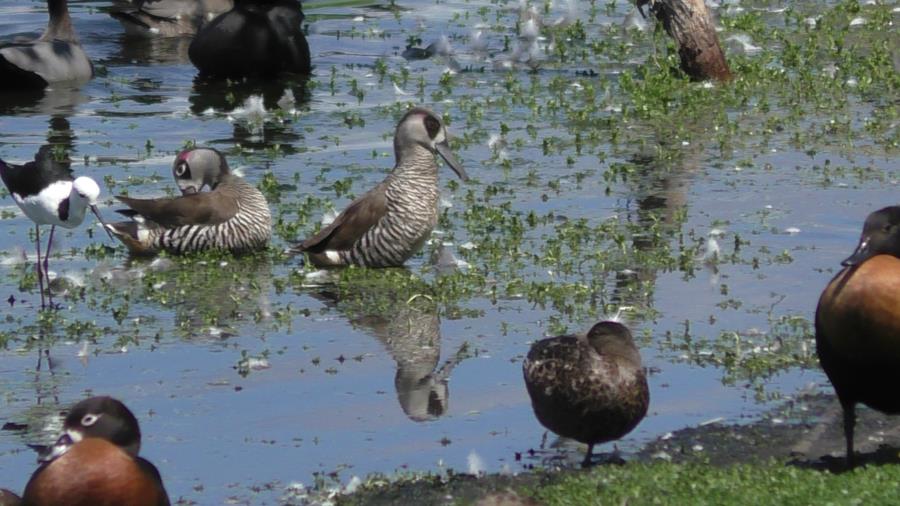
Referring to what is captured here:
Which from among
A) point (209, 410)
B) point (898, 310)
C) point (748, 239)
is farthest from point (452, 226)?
point (898, 310)

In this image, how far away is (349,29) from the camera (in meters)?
22.7

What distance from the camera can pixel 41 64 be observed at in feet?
64.5

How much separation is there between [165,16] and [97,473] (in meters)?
16.8

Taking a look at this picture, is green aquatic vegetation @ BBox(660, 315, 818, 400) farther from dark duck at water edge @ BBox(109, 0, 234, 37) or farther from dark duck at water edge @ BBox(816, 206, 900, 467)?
dark duck at water edge @ BBox(109, 0, 234, 37)

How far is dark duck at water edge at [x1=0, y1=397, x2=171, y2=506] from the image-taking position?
6.93 metres

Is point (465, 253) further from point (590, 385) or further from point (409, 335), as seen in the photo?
point (590, 385)

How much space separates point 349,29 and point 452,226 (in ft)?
32.6

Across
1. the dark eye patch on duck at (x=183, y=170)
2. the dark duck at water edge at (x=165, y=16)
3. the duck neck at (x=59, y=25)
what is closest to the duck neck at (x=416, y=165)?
the dark eye patch on duck at (x=183, y=170)

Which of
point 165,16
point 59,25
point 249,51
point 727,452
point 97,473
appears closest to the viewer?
point 97,473

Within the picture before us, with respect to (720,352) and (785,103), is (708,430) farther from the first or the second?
(785,103)

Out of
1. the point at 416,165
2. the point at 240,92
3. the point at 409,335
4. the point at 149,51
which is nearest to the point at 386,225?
the point at 416,165

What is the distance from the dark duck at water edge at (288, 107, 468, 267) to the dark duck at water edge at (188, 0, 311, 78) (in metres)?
7.52

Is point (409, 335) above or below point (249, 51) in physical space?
above

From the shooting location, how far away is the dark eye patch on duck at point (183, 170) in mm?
13344
